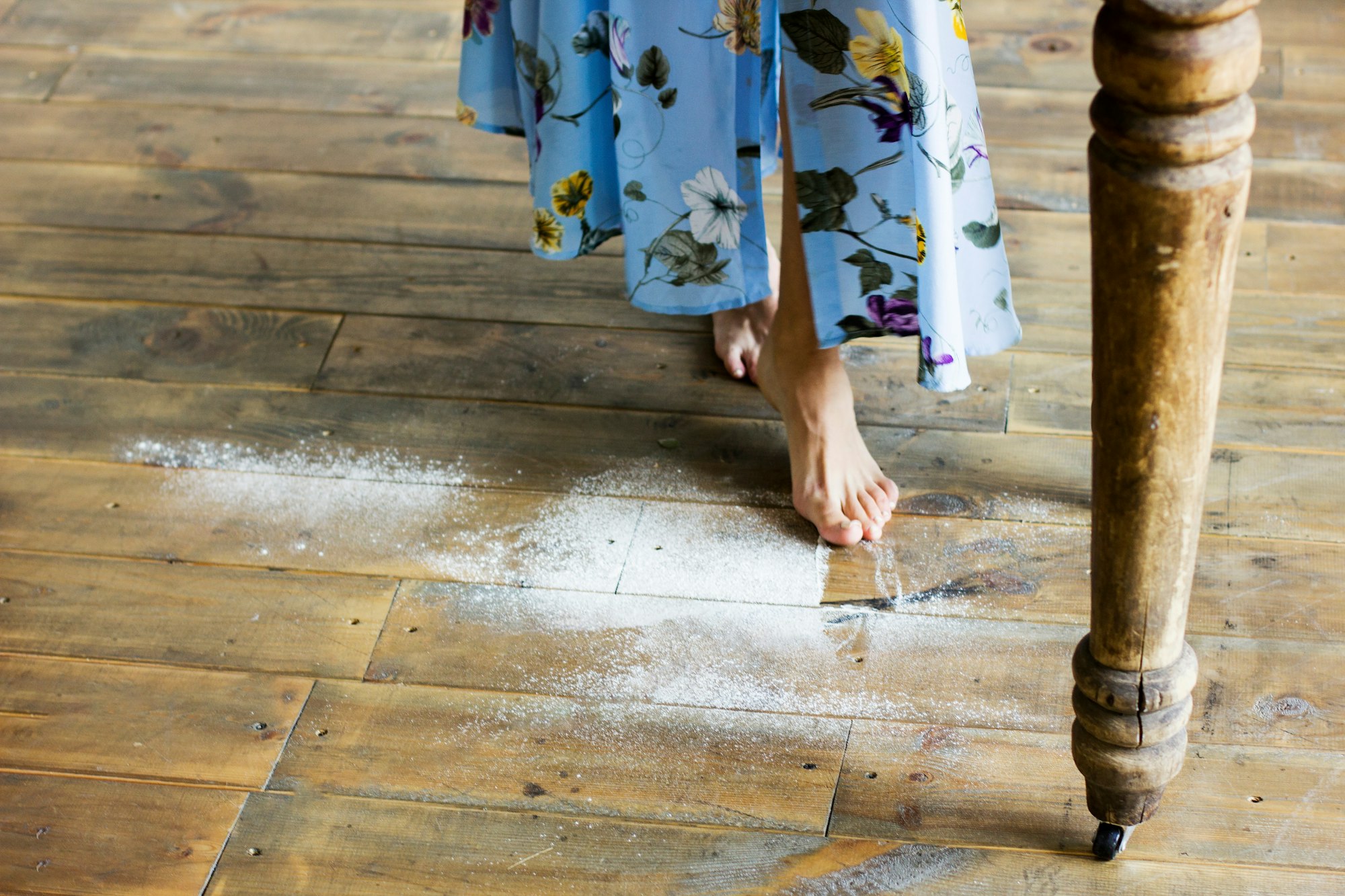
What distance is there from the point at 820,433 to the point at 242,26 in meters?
1.29

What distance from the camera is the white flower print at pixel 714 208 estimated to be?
3.57 ft

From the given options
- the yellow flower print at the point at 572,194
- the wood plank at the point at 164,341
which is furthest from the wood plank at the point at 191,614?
the yellow flower print at the point at 572,194

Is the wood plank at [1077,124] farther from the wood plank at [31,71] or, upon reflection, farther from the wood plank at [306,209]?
the wood plank at [31,71]

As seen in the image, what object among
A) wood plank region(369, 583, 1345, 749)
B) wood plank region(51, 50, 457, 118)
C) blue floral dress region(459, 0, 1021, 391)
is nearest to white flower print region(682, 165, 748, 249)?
blue floral dress region(459, 0, 1021, 391)

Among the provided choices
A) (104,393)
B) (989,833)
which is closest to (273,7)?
(104,393)

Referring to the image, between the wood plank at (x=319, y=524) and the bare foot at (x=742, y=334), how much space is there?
214 mm

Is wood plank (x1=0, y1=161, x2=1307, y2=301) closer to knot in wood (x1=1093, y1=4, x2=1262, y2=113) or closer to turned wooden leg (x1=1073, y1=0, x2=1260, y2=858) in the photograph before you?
turned wooden leg (x1=1073, y1=0, x2=1260, y2=858)

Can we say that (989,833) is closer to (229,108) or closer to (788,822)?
(788,822)

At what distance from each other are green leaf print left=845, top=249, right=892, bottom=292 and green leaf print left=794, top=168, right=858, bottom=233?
0.09 ft

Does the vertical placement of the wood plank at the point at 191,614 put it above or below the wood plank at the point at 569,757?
above

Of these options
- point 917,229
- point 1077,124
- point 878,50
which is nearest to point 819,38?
point 878,50

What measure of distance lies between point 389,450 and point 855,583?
0.49 metres

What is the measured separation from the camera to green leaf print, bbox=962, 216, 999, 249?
103cm

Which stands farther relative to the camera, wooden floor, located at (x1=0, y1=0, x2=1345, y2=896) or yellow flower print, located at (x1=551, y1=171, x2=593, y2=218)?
yellow flower print, located at (x1=551, y1=171, x2=593, y2=218)
